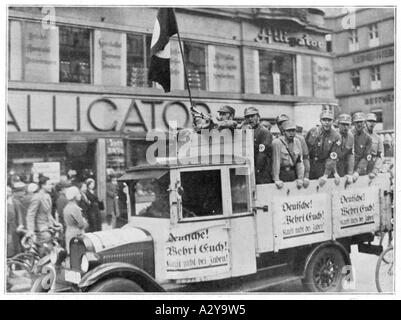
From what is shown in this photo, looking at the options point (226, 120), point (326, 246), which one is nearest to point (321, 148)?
point (326, 246)

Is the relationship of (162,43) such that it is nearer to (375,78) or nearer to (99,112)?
(99,112)

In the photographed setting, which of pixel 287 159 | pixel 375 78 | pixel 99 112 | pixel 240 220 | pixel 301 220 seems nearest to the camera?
pixel 240 220

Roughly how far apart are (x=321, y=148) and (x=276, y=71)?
2.38m

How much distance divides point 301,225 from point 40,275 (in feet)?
9.68

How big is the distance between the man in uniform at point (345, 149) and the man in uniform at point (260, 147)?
3.41ft

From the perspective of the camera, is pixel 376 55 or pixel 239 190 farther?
pixel 376 55

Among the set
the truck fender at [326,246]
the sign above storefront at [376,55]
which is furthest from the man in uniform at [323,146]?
the sign above storefront at [376,55]

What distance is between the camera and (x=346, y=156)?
5.20m

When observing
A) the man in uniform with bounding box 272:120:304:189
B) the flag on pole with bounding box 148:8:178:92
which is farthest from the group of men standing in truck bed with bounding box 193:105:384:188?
the flag on pole with bounding box 148:8:178:92

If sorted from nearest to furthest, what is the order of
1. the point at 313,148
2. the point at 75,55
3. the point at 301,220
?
1. the point at 301,220
2. the point at 313,148
3. the point at 75,55

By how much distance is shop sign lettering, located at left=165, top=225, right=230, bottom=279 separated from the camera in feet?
13.5

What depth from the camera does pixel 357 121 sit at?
17.8 ft

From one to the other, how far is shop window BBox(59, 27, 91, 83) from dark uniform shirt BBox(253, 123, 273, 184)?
3.62m

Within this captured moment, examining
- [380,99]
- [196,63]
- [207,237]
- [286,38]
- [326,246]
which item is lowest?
[326,246]
